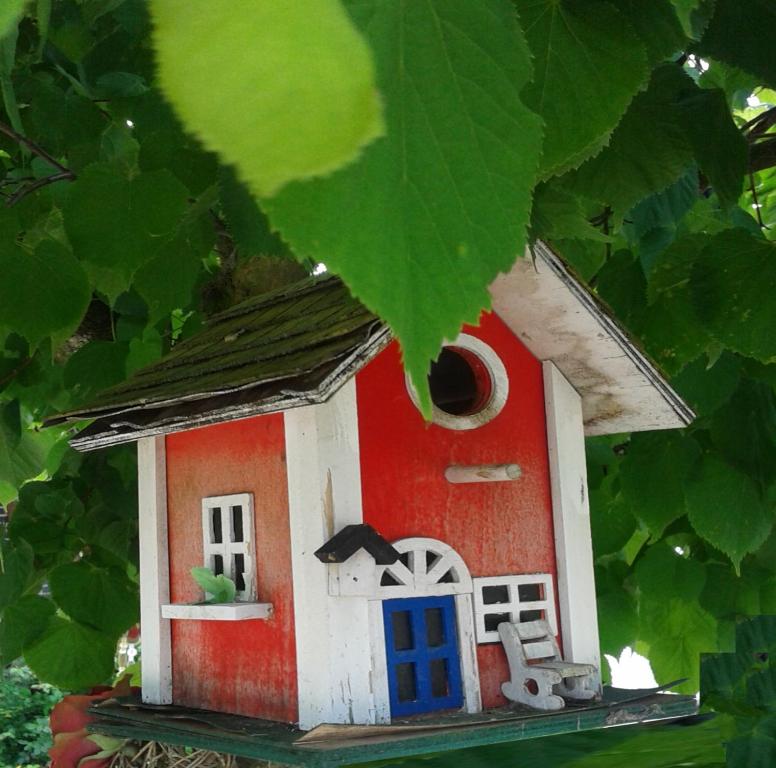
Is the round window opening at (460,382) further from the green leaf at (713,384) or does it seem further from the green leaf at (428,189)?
the green leaf at (428,189)

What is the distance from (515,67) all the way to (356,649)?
84cm

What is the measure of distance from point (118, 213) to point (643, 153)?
45 cm

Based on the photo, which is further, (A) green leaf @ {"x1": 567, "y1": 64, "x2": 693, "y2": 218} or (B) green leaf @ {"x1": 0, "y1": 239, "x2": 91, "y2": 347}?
(B) green leaf @ {"x1": 0, "y1": 239, "x2": 91, "y2": 347}

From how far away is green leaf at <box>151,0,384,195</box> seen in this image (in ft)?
0.41

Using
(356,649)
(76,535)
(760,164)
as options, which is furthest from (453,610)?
Result: (76,535)

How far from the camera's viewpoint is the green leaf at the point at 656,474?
1.34 m

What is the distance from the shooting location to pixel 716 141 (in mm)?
706

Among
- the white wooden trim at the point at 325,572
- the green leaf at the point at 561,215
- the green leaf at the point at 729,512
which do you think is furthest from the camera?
the green leaf at the point at 729,512

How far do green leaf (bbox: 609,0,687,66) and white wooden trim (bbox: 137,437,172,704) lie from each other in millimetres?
883

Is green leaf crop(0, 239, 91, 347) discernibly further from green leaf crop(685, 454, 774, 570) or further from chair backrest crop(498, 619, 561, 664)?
green leaf crop(685, 454, 774, 570)

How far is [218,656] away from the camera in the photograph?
1149mm

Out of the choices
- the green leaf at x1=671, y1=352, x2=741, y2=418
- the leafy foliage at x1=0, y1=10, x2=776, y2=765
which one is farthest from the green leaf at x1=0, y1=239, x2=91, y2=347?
the green leaf at x1=671, y1=352, x2=741, y2=418

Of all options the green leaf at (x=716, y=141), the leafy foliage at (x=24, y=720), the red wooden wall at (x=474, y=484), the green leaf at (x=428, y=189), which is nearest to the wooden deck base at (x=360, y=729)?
the red wooden wall at (x=474, y=484)

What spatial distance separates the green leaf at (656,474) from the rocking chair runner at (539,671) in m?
0.32
